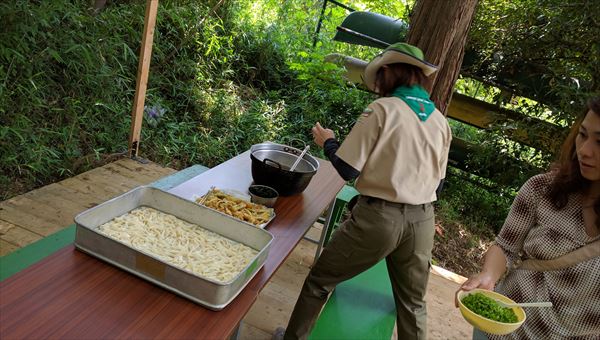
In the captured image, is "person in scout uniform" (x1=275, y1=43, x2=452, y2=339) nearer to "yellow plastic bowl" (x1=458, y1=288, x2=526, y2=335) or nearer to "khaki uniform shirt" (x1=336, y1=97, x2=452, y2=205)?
"khaki uniform shirt" (x1=336, y1=97, x2=452, y2=205)

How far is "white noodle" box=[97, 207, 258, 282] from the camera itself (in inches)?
57.1

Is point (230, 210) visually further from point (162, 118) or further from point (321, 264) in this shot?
point (162, 118)

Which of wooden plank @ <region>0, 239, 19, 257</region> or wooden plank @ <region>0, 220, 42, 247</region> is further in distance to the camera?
wooden plank @ <region>0, 220, 42, 247</region>

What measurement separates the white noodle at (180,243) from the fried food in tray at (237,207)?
8.7 inches

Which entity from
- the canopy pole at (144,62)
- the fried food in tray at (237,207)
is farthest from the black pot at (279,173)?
the canopy pole at (144,62)

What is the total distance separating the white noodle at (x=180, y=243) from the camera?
1451 millimetres

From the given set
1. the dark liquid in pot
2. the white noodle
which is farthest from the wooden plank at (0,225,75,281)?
the dark liquid in pot

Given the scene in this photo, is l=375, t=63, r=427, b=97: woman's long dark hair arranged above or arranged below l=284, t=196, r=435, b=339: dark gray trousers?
above

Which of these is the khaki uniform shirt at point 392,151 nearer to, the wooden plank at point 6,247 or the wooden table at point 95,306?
the wooden table at point 95,306

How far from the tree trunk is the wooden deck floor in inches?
65.6

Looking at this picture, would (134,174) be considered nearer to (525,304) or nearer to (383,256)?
(383,256)

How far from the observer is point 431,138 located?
2100 mm

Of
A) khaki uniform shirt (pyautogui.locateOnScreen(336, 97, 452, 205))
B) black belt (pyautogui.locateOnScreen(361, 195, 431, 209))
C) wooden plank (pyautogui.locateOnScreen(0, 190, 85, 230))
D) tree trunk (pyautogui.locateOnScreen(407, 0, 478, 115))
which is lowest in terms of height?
wooden plank (pyautogui.locateOnScreen(0, 190, 85, 230))

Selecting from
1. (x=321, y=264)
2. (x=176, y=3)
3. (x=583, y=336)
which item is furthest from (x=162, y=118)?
(x=583, y=336)
